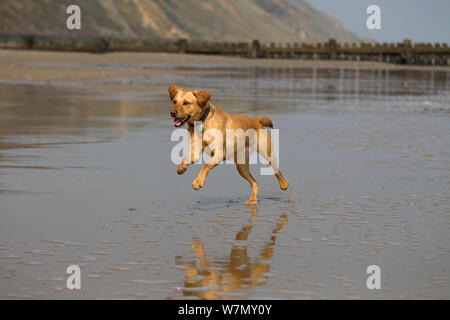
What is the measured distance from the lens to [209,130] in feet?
31.1

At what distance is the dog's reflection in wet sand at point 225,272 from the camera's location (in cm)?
646

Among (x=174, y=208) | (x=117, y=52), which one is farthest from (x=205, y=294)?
(x=117, y=52)

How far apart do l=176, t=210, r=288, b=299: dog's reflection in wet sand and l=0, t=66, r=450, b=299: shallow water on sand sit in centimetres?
2

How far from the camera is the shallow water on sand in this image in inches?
264

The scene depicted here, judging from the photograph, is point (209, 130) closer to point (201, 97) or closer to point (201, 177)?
point (201, 97)

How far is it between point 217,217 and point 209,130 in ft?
2.95

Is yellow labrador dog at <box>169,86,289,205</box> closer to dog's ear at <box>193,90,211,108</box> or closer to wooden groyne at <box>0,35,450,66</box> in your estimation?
dog's ear at <box>193,90,211,108</box>

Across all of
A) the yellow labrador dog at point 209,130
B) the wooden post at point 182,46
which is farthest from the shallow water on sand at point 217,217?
the wooden post at point 182,46

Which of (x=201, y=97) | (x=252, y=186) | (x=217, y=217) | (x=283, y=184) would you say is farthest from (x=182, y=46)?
(x=217, y=217)

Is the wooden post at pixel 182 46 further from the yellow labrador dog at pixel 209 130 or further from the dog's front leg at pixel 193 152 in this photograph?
the dog's front leg at pixel 193 152

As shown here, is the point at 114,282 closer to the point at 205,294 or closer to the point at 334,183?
the point at 205,294

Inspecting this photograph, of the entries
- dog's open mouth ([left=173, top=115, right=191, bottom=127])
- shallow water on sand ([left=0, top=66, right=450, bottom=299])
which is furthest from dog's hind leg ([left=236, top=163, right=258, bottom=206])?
Answer: dog's open mouth ([left=173, top=115, right=191, bottom=127])

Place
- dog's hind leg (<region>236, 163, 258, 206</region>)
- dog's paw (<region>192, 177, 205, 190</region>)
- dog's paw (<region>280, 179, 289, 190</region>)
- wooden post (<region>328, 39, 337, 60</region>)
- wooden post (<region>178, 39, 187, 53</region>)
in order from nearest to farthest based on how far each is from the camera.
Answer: dog's paw (<region>192, 177, 205, 190</region>) → dog's hind leg (<region>236, 163, 258, 206</region>) → dog's paw (<region>280, 179, 289, 190</region>) → wooden post (<region>328, 39, 337, 60</region>) → wooden post (<region>178, 39, 187, 53</region>)

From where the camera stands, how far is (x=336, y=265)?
723cm
